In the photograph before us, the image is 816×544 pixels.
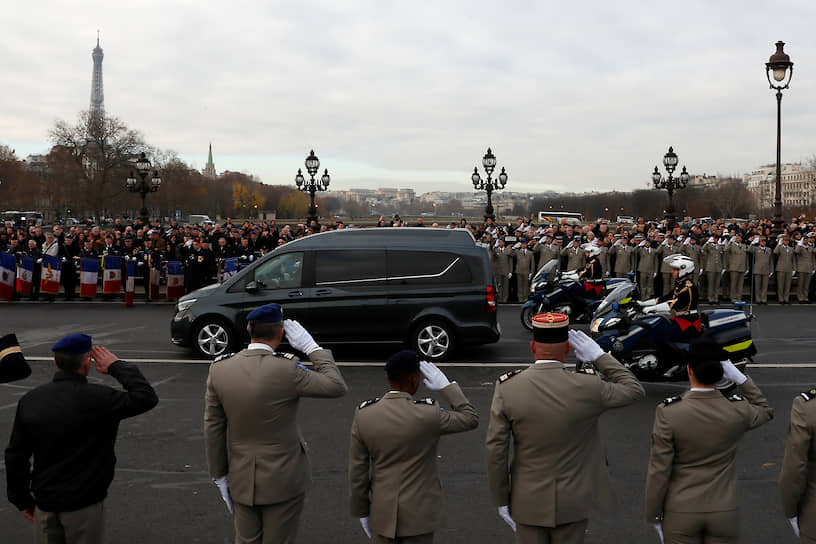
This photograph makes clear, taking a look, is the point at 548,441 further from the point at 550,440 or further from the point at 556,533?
the point at 556,533

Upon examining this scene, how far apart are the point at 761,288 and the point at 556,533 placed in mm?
17430

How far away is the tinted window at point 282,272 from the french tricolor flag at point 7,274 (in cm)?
1070

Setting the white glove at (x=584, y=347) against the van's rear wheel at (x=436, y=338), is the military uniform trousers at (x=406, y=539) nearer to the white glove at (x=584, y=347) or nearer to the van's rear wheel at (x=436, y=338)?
the white glove at (x=584, y=347)

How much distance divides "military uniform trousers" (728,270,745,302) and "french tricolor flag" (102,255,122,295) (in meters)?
16.0

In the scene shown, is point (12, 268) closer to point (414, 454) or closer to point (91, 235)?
point (91, 235)

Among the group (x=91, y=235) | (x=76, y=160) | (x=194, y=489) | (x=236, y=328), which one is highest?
(x=76, y=160)

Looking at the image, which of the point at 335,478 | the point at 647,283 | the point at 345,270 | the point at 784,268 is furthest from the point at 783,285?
the point at 335,478

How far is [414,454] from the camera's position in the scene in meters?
3.79

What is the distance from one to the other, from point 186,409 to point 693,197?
123m

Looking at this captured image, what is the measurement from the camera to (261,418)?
411cm

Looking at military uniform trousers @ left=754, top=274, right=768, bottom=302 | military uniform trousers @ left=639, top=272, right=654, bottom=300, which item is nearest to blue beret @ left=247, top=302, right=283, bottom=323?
military uniform trousers @ left=639, top=272, right=654, bottom=300

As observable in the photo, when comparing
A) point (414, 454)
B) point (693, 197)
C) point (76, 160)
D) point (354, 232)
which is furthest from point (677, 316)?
point (693, 197)

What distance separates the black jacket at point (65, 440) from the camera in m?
3.79

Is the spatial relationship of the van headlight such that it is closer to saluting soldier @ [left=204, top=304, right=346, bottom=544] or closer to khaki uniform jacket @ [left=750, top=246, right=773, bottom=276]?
saluting soldier @ [left=204, top=304, right=346, bottom=544]
